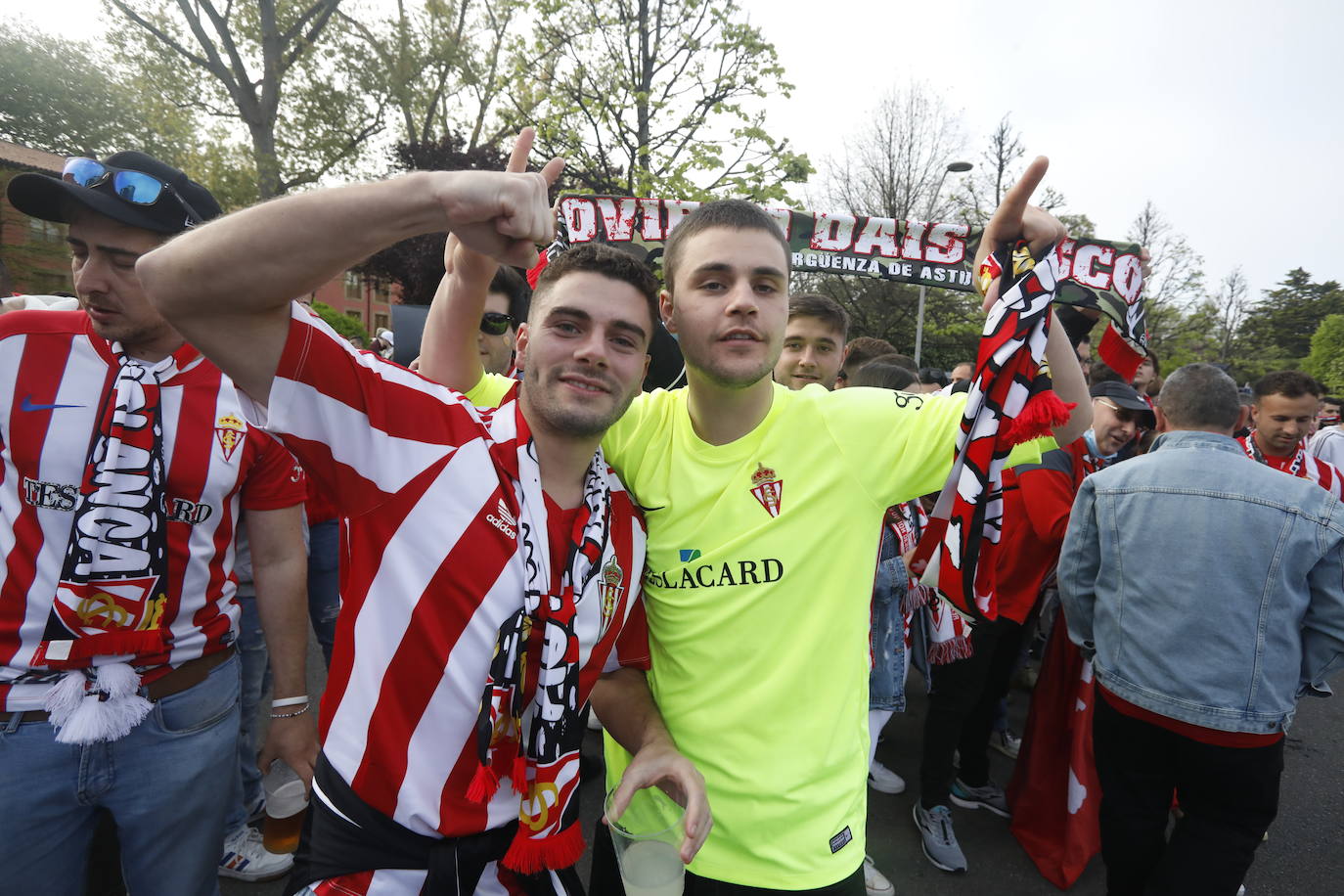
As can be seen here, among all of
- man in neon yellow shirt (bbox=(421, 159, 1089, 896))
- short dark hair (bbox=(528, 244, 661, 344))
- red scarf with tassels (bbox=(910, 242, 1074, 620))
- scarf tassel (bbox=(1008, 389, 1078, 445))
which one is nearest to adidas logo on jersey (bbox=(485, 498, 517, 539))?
man in neon yellow shirt (bbox=(421, 159, 1089, 896))

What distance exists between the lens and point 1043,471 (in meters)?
3.42

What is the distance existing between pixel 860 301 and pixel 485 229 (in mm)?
19422

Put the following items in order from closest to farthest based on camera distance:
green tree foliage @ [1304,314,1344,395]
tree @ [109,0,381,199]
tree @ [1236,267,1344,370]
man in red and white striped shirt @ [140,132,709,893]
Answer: man in red and white striped shirt @ [140,132,709,893]
tree @ [109,0,381,199]
green tree foliage @ [1304,314,1344,395]
tree @ [1236,267,1344,370]

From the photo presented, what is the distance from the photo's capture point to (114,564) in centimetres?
172

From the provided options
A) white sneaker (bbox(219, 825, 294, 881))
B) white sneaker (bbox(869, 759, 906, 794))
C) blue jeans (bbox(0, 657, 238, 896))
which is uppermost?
blue jeans (bbox(0, 657, 238, 896))

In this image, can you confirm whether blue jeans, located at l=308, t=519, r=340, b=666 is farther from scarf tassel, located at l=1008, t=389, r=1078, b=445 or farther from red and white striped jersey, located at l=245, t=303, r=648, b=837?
scarf tassel, located at l=1008, t=389, r=1078, b=445

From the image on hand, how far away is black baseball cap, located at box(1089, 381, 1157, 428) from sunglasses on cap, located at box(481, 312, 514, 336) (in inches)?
144

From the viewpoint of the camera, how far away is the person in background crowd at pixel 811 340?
367cm

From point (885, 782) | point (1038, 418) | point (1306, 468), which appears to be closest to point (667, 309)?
point (1038, 418)

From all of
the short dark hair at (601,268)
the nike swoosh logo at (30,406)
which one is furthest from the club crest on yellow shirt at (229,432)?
the short dark hair at (601,268)

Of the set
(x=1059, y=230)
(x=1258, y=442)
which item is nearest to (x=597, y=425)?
(x=1059, y=230)

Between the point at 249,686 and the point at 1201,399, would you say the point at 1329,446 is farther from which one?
the point at 249,686

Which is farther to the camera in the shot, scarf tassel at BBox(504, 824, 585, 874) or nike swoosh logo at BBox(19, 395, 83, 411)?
nike swoosh logo at BBox(19, 395, 83, 411)

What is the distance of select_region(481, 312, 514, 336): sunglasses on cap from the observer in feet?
11.7
